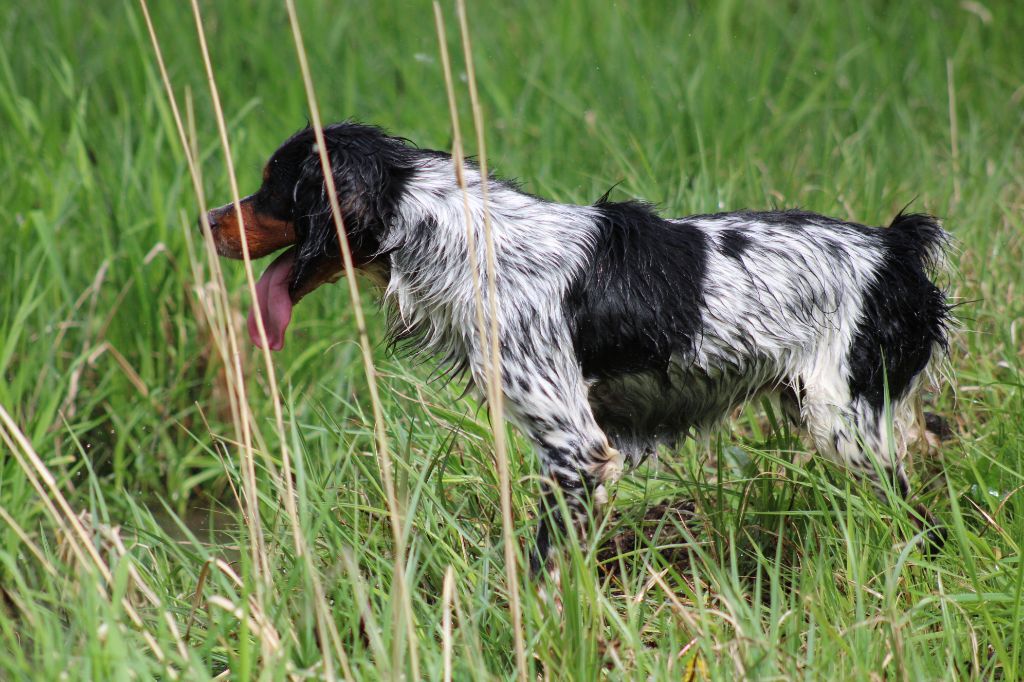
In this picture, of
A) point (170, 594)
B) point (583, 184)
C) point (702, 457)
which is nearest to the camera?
point (170, 594)

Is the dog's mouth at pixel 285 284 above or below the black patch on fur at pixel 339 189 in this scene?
below

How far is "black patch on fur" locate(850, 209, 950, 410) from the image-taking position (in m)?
2.94

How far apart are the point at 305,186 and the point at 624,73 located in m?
3.04

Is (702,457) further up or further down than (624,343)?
further down

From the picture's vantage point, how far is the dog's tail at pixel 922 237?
3.06m

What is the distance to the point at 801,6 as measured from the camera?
255 inches

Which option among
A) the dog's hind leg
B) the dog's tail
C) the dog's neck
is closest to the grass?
the dog's hind leg

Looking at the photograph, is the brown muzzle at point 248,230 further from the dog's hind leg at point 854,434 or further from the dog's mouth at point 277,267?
the dog's hind leg at point 854,434

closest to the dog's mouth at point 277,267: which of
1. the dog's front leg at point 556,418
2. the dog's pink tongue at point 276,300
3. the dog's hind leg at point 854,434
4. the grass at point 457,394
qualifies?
the dog's pink tongue at point 276,300

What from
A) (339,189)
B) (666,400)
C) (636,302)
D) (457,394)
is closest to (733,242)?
(636,302)

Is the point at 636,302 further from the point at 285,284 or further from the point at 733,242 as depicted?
the point at 285,284

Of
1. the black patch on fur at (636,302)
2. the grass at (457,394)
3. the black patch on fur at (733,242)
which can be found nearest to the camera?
the grass at (457,394)

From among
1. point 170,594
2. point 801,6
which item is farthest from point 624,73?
point 170,594

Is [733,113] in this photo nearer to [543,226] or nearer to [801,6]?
[801,6]
